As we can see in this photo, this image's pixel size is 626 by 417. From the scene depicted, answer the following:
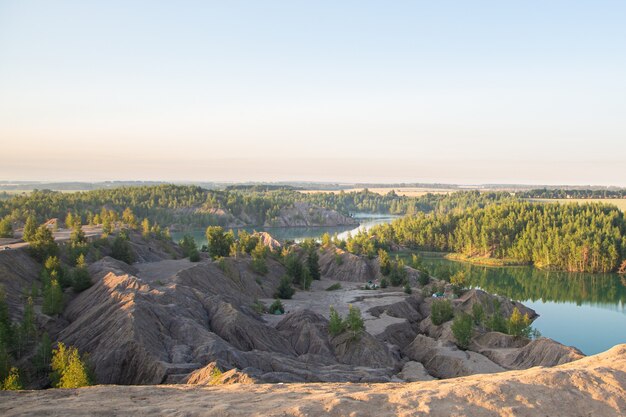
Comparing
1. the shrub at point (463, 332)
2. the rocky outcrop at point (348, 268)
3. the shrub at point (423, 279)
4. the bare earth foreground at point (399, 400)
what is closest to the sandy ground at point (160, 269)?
the rocky outcrop at point (348, 268)

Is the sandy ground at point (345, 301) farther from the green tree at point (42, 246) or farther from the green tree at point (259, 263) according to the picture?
the green tree at point (42, 246)

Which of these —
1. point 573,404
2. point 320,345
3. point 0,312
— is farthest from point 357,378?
point 0,312

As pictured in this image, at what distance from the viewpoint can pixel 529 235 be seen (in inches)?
4606

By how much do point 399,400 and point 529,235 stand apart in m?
115

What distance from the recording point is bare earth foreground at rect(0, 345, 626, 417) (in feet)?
44.1

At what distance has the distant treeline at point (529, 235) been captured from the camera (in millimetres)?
102194

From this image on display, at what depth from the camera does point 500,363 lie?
39.8 meters

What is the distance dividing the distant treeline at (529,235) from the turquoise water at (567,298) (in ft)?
15.1

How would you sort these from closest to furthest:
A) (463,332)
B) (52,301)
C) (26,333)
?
Result: (26,333)
(52,301)
(463,332)

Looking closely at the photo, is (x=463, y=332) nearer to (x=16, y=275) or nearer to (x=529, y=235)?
Answer: (x=16, y=275)

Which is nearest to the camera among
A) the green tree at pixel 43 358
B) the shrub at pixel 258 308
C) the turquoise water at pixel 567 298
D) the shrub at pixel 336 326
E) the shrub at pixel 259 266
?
the green tree at pixel 43 358

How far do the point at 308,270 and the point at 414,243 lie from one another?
217 feet

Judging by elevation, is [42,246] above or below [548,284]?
above

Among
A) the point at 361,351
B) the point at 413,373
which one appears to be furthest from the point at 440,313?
the point at 361,351
